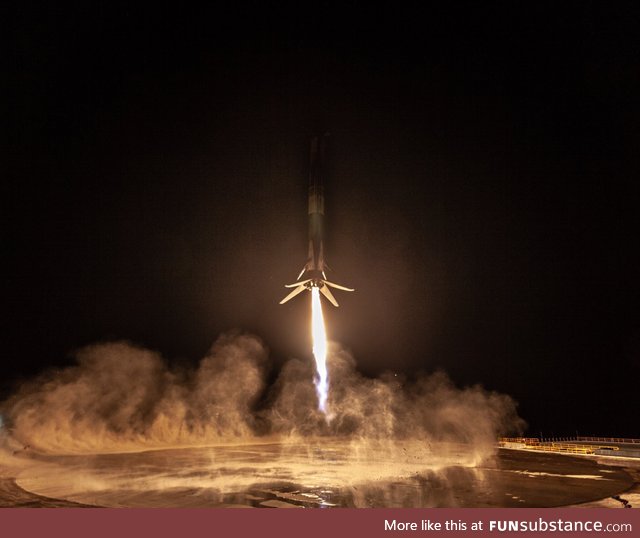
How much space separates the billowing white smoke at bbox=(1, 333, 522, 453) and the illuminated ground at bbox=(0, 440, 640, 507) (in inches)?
215

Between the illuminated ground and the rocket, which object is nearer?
the illuminated ground

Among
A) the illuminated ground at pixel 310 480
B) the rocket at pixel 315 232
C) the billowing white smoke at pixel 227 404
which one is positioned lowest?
the illuminated ground at pixel 310 480

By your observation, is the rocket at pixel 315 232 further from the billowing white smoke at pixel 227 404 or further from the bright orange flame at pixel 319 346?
the billowing white smoke at pixel 227 404

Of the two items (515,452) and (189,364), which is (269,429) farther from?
(515,452)

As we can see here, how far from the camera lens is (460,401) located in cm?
3122

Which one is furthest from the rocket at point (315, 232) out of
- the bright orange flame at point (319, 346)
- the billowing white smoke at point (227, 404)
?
the billowing white smoke at point (227, 404)

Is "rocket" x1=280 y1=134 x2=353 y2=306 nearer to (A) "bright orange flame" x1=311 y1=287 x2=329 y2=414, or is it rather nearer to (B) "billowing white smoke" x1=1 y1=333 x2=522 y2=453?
(A) "bright orange flame" x1=311 y1=287 x2=329 y2=414

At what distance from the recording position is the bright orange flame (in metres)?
22.9

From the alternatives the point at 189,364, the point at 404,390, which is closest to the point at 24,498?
the point at 189,364

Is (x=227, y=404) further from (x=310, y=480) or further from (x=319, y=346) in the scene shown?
(x=310, y=480)

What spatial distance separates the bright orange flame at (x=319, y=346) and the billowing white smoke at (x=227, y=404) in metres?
0.50

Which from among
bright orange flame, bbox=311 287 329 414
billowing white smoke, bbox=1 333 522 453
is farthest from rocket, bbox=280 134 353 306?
billowing white smoke, bbox=1 333 522 453

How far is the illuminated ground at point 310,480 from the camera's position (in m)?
11.6

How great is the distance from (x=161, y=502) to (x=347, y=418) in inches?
826
